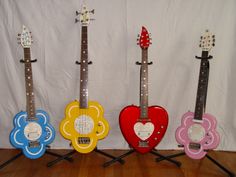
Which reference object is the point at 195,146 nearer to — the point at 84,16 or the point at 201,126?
the point at 201,126

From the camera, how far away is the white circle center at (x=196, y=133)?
2.17 m

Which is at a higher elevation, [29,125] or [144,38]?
A: [144,38]

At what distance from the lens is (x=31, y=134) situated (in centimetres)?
218

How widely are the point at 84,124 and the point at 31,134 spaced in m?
0.46

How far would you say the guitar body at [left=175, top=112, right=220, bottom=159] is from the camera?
7.04ft

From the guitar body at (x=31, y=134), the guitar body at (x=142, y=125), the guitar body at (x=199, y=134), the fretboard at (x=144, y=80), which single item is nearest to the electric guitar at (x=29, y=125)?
the guitar body at (x=31, y=134)

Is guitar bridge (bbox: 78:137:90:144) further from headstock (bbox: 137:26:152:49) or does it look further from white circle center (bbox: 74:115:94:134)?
headstock (bbox: 137:26:152:49)

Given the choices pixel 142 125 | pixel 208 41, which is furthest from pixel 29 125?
pixel 208 41

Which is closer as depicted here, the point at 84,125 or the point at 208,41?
the point at 208,41

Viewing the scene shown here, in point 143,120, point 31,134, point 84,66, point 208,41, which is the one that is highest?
point 208,41

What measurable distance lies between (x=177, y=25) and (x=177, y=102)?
0.74m

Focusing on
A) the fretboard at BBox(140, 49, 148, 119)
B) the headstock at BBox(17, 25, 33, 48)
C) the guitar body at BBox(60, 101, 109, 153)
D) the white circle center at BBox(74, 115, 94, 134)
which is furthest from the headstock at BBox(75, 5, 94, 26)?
the white circle center at BBox(74, 115, 94, 134)

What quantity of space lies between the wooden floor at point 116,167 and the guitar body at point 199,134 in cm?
17

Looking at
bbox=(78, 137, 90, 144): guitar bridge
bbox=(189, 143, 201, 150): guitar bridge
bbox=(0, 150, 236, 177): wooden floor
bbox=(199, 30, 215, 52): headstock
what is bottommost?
bbox=(0, 150, 236, 177): wooden floor
